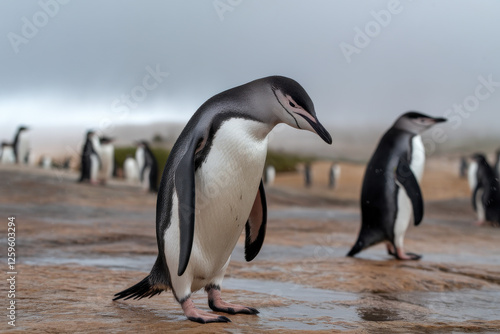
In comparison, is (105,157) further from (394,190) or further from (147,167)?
(394,190)

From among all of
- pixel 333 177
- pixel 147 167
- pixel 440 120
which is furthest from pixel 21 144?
pixel 440 120

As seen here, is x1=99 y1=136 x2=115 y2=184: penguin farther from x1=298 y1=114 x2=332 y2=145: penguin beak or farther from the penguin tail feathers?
x1=298 y1=114 x2=332 y2=145: penguin beak

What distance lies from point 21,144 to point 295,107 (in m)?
22.4

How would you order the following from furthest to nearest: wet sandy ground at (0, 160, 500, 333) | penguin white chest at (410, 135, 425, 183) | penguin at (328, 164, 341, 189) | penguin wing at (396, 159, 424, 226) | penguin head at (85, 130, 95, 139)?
penguin at (328, 164, 341, 189) < penguin head at (85, 130, 95, 139) < penguin white chest at (410, 135, 425, 183) < penguin wing at (396, 159, 424, 226) < wet sandy ground at (0, 160, 500, 333)

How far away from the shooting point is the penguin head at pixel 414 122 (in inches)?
256

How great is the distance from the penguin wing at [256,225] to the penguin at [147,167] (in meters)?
13.4

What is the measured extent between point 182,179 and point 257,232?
0.73 m

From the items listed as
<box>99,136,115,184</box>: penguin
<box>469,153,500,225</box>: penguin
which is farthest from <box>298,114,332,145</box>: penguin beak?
<box>99,136,115,184</box>: penguin

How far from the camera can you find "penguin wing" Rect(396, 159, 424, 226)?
19.7 feet

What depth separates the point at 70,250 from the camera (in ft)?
21.4

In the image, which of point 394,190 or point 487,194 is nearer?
point 394,190

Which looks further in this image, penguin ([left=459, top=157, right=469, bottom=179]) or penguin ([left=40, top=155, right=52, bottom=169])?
penguin ([left=40, top=155, right=52, bottom=169])

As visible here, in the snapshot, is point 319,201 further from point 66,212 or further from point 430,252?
point 430,252

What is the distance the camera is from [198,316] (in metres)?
2.91
